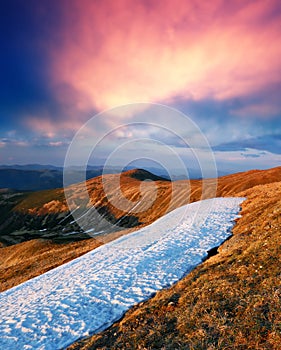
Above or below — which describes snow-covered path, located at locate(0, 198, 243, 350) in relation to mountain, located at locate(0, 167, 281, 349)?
below

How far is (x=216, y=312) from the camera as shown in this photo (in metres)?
11.3

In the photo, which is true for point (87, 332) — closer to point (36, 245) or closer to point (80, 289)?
point (80, 289)

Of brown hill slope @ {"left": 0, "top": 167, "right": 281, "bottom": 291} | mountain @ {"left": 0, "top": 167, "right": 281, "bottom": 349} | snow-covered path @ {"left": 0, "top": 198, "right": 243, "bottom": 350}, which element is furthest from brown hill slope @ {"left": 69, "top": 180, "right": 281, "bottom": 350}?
brown hill slope @ {"left": 0, "top": 167, "right": 281, "bottom": 291}

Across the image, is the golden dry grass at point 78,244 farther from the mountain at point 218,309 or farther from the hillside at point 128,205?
the mountain at point 218,309

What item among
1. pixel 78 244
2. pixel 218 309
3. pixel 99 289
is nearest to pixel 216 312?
pixel 218 309

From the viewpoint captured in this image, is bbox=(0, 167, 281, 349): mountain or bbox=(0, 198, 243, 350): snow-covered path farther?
bbox=(0, 198, 243, 350): snow-covered path

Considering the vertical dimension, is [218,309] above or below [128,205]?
above

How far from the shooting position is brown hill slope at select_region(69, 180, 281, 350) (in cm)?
959

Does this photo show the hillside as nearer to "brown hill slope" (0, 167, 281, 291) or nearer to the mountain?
"brown hill slope" (0, 167, 281, 291)

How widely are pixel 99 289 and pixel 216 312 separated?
9835 millimetres

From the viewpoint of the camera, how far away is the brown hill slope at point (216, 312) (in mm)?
9586

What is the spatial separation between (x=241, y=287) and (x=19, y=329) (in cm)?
1440

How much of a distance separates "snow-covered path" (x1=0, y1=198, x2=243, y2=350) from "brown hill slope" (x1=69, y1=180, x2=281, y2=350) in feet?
5.32

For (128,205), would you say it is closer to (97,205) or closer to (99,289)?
(97,205)
